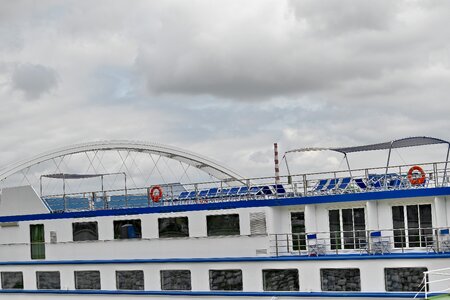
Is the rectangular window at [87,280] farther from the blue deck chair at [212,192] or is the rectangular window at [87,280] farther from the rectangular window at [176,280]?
the blue deck chair at [212,192]

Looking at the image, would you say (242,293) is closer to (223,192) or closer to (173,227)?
(173,227)

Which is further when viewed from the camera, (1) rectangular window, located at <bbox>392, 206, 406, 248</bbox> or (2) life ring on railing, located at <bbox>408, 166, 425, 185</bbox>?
(2) life ring on railing, located at <bbox>408, 166, 425, 185</bbox>

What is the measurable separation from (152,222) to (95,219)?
2.69 metres

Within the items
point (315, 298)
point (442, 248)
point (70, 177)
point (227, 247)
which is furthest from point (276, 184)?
point (70, 177)

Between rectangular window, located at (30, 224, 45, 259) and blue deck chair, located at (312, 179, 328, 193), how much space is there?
37.4 ft

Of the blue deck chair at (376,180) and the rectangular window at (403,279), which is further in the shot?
the blue deck chair at (376,180)

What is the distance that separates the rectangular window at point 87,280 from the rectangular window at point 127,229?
1694 millimetres

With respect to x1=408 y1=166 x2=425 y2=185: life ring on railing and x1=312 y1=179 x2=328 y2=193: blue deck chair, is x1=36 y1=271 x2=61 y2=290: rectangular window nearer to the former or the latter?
x1=312 y1=179 x2=328 y2=193: blue deck chair

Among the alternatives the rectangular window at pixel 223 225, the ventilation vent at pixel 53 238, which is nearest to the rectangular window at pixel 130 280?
the rectangular window at pixel 223 225

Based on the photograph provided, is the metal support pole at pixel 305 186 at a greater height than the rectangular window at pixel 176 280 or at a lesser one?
greater

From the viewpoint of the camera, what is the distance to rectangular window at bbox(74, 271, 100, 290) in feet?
91.4

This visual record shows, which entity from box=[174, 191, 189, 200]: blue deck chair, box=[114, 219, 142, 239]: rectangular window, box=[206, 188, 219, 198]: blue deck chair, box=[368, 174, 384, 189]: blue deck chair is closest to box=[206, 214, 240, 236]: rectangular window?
box=[206, 188, 219, 198]: blue deck chair

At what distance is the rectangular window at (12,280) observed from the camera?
3027 cm

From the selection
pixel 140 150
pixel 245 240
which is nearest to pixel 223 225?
pixel 245 240
